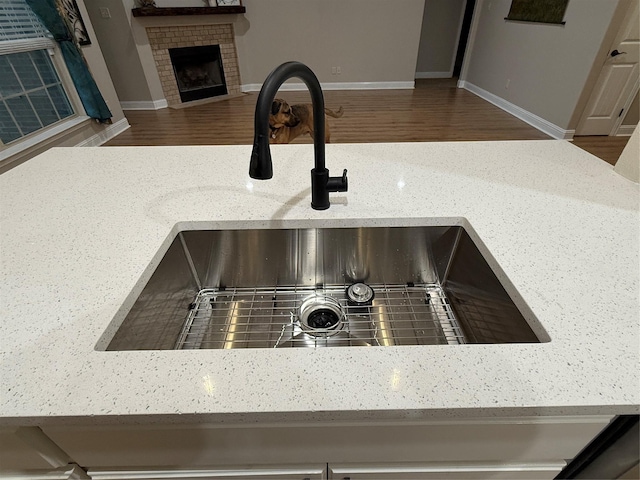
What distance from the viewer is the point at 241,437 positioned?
18.1 inches

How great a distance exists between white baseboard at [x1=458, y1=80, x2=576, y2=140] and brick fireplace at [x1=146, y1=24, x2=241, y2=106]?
12.8ft

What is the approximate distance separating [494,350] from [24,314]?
71 centimetres

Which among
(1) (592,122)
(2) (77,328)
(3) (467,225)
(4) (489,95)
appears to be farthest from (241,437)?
(4) (489,95)

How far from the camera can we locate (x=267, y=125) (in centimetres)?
53

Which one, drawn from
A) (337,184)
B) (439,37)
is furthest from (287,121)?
(439,37)

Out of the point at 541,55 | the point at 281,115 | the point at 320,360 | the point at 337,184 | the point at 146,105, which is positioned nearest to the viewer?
the point at 320,360

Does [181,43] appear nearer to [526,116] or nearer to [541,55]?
[541,55]

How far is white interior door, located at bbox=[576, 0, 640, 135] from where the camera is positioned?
291cm

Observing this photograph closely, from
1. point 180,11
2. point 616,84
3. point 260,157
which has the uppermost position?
point 180,11

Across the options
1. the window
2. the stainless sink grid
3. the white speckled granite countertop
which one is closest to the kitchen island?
the white speckled granite countertop

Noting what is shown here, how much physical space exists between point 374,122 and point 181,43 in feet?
9.97

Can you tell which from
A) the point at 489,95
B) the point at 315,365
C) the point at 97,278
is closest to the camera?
the point at 315,365

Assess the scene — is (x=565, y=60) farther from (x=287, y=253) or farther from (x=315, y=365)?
(x=315, y=365)

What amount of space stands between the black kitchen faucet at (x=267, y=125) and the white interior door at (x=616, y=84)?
3.81 meters
